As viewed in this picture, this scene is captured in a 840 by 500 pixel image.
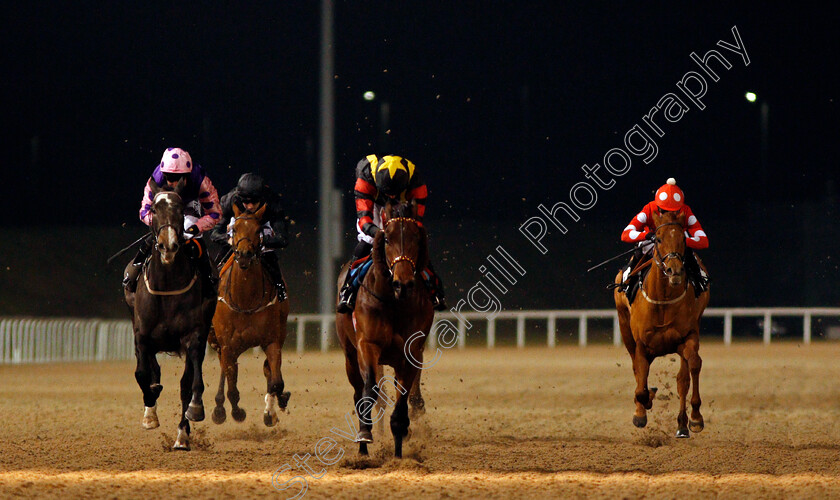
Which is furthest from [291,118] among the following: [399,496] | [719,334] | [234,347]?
[399,496]

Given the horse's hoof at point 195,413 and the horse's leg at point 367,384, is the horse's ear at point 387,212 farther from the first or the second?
the horse's hoof at point 195,413

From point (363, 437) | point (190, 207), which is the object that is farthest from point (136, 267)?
point (363, 437)

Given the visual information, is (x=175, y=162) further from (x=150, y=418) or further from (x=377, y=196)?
(x=150, y=418)

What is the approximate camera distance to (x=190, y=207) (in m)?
9.21

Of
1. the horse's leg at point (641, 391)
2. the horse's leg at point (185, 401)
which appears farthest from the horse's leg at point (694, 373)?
the horse's leg at point (185, 401)

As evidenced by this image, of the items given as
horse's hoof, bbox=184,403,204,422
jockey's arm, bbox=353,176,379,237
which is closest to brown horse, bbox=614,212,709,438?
jockey's arm, bbox=353,176,379,237

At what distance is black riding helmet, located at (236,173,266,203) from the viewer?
30.9 ft

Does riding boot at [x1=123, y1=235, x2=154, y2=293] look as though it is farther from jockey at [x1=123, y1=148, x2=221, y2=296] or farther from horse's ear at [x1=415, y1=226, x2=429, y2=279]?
horse's ear at [x1=415, y1=226, x2=429, y2=279]

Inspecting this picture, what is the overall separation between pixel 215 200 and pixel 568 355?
12655 millimetres

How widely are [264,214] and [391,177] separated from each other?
69.9 inches

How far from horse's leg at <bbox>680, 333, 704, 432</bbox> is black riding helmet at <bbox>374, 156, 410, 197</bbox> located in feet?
9.16

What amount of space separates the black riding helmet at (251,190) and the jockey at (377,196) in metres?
1.15

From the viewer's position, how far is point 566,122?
37156 mm

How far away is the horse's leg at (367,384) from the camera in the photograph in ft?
26.0
